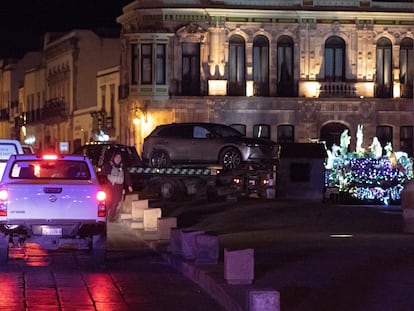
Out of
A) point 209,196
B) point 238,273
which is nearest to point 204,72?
point 209,196

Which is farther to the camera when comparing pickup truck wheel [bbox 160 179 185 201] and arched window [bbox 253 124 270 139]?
arched window [bbox 253 124 270 139]

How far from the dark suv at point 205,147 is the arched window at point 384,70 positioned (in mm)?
22366

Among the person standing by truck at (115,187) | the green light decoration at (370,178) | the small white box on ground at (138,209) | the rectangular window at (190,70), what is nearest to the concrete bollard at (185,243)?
the person standing by truck at (115,187)

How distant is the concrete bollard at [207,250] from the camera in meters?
20.2

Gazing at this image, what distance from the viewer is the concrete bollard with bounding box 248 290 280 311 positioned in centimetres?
1363

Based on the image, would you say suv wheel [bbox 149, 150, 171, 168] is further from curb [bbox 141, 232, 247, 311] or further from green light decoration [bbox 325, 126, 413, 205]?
curb [bbox 141, 232, 247, 311]

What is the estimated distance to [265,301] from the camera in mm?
13688

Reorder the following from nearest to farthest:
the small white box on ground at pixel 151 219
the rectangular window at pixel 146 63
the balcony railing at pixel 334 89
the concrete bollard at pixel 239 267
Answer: the concrete bollard at pixel 239 267
the small white box on ground at pixel 151 219
the rectangular window at pixel 146 63
the balcony railing at pixel 334 89

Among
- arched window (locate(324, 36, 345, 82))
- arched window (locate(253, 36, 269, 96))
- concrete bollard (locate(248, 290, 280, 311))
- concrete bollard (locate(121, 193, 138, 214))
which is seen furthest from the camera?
arched window (locate(324, 36, 345, 82))

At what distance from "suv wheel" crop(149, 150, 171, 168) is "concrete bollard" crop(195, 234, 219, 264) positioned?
2423 cm

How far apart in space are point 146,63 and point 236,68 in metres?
4.75

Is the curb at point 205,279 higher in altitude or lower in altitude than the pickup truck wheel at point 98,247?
lower

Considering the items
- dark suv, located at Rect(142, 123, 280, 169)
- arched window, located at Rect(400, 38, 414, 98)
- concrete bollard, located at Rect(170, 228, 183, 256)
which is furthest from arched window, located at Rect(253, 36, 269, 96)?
concrete bollard, located at Rect(170, 228, 183, 256)

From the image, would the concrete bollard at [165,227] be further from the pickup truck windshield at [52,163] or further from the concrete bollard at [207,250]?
the concrete bollard at [207,250]
